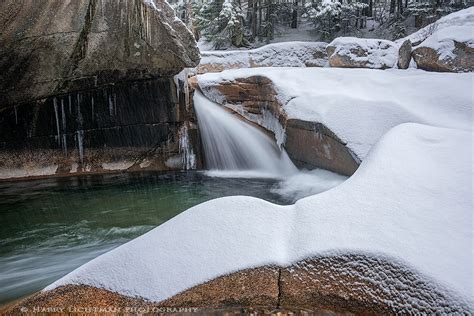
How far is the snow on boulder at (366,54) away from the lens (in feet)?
29.8

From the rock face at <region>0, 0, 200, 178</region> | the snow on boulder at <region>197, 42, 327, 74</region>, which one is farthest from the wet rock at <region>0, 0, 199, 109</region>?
the snow on boulder at <region>197, 42, 327, 74</region>

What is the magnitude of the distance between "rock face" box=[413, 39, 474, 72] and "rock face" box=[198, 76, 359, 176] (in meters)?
3.43

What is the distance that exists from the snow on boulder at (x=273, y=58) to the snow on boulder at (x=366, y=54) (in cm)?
317

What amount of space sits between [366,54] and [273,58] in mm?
4412

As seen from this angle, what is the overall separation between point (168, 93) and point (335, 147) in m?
3.83

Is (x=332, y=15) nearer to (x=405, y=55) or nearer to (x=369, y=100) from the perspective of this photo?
(x=405, y=55)

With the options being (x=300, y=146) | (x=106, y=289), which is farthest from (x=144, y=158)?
(x=106, y=289)

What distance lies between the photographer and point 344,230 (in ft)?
6.57

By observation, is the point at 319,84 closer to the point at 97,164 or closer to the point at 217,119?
the point at 217,119

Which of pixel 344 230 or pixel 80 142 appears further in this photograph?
pixel 80 142

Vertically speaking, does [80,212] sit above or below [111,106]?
below

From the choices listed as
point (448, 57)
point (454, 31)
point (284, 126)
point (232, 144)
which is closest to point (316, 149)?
point (284, 126)

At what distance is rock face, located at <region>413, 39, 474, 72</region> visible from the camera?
6.62m

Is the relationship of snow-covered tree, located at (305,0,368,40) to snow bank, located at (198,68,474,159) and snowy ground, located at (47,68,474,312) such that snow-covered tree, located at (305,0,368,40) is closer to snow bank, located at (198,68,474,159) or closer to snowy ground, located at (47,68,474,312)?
snow bank, located at (198,68,474,159)
